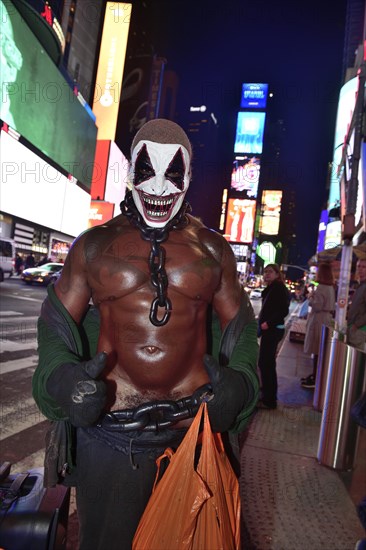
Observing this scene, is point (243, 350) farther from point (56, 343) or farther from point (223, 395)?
point (56, 343)

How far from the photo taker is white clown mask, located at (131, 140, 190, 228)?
187cm

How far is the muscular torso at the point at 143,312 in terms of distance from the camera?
176 centimetres

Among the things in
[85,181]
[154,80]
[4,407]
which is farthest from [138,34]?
[4,407]

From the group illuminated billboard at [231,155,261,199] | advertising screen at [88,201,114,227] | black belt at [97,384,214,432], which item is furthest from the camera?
illuminated billboard at [231,155,261,199]

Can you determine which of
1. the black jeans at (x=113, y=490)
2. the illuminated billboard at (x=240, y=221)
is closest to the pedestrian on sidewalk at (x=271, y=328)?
the black jeans at (x=113, y=490)

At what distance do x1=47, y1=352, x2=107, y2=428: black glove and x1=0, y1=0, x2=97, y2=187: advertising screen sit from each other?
75.0 ft

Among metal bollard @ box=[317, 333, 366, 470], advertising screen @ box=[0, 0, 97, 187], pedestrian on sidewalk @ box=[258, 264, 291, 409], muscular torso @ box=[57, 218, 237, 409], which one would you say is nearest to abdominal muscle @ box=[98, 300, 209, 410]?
muscular torso @ box=[57, 218, 237, 409]

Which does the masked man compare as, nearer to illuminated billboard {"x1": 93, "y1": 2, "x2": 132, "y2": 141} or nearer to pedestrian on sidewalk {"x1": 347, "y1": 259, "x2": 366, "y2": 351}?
pedestrian on sidewalk {"x1": 347, "y1": 259, "x2": 366, "y2": 351}

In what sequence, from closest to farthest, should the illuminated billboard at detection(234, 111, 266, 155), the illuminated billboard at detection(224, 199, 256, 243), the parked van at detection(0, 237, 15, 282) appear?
the parked van at detection(0, 237, 15, 282) < the illuminated billboard at detection(224, 199, 256, 243) < the illuminated billboard at detection(234, 111, 266, 155)

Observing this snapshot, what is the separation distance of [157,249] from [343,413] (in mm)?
3051

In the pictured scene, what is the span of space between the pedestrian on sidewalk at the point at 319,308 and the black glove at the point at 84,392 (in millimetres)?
5978

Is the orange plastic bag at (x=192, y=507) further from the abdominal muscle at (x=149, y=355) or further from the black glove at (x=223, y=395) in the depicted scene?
the abdominal muscle at (x=149, y=355)

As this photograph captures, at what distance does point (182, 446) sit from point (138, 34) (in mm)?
51361

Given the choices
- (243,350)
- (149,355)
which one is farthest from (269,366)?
(149,355)
